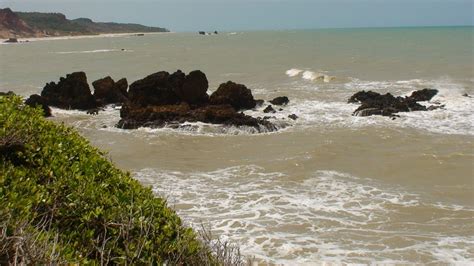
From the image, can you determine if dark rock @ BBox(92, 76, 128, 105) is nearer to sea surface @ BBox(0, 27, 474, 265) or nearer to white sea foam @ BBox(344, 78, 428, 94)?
sea surface @ BBox(0, 27, 474, 265)

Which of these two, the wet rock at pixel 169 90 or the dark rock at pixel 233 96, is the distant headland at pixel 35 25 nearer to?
the wet rock at pixel 169 90

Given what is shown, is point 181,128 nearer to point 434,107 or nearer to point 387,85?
point 434,107

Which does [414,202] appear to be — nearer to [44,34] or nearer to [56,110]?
[56,110]

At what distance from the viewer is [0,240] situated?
10.3 feet

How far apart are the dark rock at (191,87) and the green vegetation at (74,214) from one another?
53.5 feet

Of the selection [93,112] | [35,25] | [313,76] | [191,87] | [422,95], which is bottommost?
[35,25]

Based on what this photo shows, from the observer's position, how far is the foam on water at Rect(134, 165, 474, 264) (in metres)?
7.79

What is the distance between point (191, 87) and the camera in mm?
21547

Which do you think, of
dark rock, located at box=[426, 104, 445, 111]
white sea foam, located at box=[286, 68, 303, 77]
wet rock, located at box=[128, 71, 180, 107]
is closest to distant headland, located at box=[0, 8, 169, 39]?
white sea foam, located at box=[286, 68, 303, 77]

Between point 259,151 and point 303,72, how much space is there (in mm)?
26644

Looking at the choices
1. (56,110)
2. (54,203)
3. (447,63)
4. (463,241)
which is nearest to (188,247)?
(54,203)

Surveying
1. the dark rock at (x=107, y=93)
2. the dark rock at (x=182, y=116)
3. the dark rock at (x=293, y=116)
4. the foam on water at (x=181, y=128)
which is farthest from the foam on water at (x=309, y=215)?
the dark rock at (x=107, y=93)

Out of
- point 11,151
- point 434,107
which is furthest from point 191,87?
point 11,151

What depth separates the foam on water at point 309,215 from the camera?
25.6 ft
